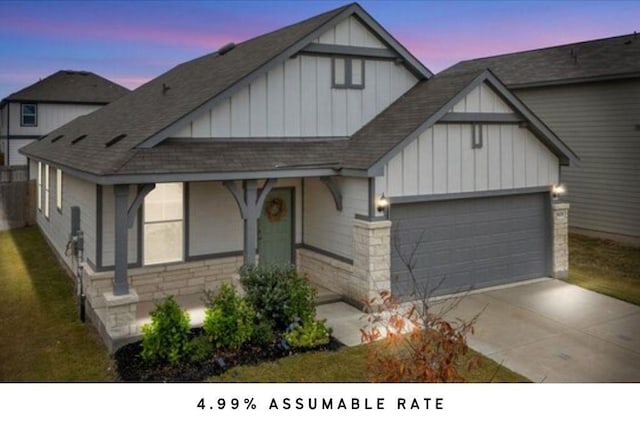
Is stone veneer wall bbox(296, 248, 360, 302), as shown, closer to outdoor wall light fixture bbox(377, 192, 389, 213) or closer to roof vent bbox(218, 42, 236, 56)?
outdoor wall light fixture bbox(377, 192, 389, 213)

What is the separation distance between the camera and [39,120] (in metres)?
28.8

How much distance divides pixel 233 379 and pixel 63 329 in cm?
386

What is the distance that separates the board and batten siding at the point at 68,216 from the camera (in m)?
10.3

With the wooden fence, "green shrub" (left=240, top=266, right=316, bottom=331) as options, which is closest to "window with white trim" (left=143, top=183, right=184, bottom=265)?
"green shrub" (left=240, top=266, right=316, bottom=331)

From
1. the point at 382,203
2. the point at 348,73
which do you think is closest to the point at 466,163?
the point at 382,203

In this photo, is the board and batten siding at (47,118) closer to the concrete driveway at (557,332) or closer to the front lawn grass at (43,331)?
the front lawn grass at (43,331)

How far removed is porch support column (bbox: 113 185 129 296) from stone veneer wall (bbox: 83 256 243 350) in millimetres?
173

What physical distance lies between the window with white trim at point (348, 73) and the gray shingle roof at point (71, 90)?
21430mm

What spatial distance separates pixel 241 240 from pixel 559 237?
7.33 metres

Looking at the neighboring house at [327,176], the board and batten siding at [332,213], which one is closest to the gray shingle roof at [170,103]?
the neighboring house at [327,176]

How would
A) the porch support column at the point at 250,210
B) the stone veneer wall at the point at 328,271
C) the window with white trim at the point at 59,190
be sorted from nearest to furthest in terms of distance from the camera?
the porch support column at the point at 250,210, the stone veneer wall at the point at 328,271, the window with white trim at the point at 59,190

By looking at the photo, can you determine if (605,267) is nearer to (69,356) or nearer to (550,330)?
(550,330)

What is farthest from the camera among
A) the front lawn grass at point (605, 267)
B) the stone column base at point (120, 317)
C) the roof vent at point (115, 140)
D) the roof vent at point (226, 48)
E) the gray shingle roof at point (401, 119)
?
the roof vent at point (226, 48)

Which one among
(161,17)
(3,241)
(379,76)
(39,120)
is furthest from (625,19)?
(39,120)
